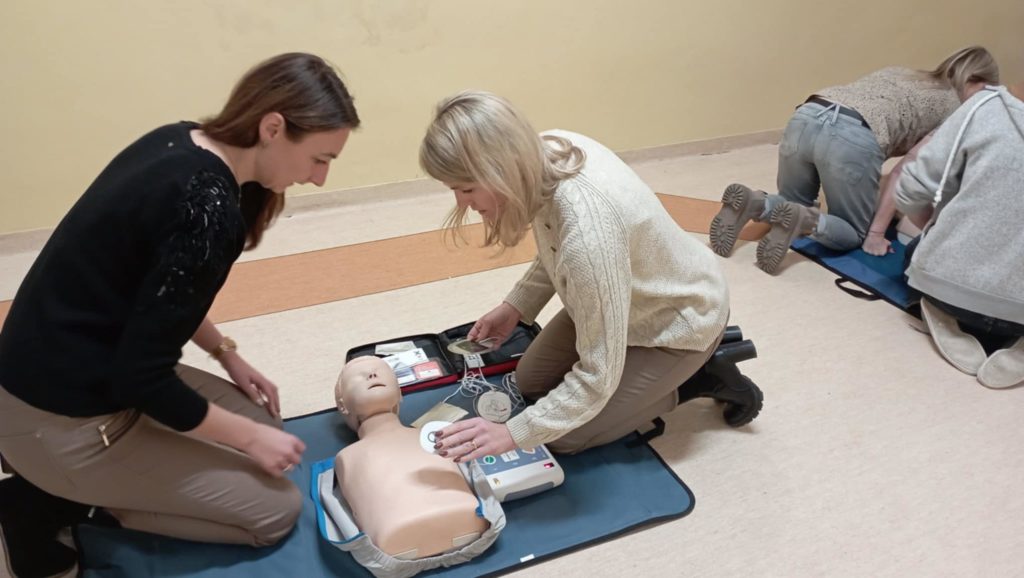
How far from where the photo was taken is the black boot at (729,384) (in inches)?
66.3

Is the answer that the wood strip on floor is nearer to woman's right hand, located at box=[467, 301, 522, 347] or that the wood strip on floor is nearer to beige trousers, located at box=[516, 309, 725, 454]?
woman's right hand, located at box=[467, 301, 522, 347]

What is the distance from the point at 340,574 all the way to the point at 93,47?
2.00m

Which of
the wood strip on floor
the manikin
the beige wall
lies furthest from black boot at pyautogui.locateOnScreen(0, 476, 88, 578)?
the beige wall

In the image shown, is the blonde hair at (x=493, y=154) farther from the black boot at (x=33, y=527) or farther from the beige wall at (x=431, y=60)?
the beige wall at (x=431, y=60)

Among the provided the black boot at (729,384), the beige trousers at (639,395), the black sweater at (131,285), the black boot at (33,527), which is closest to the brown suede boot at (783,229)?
the black boot at (729,384)

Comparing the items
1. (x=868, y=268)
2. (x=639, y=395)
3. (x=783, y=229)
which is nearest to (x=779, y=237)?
(x=783, y=229)

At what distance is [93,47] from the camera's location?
2.34 metres

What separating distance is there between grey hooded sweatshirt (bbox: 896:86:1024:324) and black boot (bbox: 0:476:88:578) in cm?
226

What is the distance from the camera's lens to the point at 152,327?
1037 millimetres

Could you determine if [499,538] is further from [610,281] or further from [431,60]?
[431,60]

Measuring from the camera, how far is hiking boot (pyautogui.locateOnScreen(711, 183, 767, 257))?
101 inches

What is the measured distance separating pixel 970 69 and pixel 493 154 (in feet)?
7.32

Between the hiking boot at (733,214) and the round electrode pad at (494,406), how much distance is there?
1.24m

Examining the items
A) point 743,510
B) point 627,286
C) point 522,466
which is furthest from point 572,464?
point 627,286
